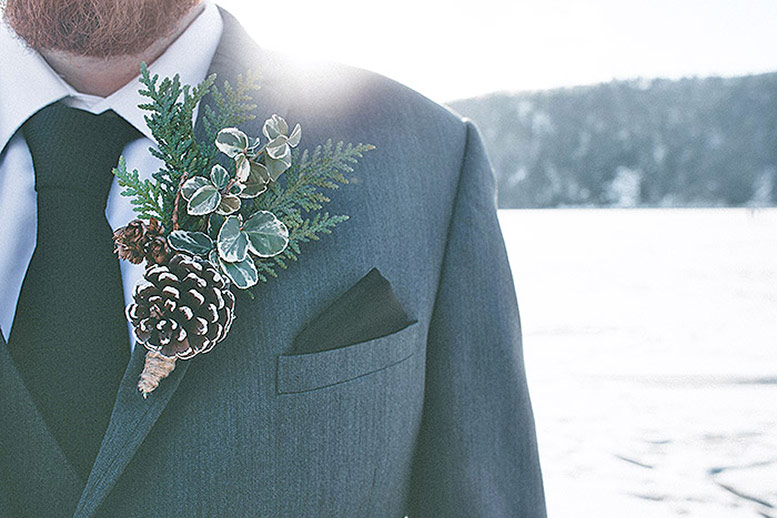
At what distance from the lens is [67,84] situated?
1.03 metres

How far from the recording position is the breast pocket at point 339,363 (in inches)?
35.8

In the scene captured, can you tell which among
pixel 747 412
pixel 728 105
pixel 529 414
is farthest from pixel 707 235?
pixel 728 105

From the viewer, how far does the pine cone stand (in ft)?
2.47

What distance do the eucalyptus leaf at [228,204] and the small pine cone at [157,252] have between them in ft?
0.23

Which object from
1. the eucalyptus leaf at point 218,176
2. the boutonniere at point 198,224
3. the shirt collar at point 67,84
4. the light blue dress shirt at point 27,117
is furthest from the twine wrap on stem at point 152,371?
the shirt collar at point 67,84

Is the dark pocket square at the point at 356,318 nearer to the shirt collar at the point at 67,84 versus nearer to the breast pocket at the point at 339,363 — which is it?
the breast pocket at the point at 339,363

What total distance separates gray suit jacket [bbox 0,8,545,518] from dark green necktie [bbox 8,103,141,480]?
51 millimetres

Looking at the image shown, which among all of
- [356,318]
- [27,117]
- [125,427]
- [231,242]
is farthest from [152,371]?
[27,117]

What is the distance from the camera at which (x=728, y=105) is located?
6788cm

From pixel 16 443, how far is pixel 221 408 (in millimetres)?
240

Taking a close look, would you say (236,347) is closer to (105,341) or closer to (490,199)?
(105,341)

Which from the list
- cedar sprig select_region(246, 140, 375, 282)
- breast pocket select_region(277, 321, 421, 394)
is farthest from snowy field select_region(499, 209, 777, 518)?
cedar sprig select_region(246, 140, 375, 282)

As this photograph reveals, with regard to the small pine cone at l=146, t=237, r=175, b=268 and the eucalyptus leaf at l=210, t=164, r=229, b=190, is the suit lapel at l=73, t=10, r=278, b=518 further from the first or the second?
the eucalyptus leaf at l=210, t=164, r=229, b=190

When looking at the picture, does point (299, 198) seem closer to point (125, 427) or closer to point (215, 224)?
point (215, 224)
